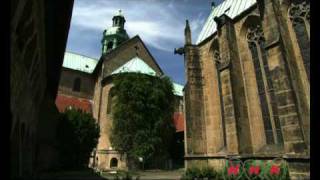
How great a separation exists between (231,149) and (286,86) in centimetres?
425

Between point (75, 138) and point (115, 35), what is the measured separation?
21.6 metres

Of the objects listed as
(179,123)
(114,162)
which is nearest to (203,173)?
(114,162)

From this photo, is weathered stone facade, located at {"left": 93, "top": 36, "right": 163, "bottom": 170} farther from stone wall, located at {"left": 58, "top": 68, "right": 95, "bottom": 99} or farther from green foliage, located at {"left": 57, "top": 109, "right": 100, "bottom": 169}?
stone wall, located at {"left": 58, "top": 68, "right": 95, "bottom": 99}

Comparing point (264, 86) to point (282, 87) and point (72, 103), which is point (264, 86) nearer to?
point (282, 87)

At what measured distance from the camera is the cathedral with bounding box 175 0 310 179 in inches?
418

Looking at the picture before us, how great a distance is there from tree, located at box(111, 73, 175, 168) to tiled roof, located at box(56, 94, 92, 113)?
9.18m

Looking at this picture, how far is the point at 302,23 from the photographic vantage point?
12227mm

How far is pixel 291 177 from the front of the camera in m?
9.91

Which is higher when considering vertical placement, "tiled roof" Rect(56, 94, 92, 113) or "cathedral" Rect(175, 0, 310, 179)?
"tiled roof" Rect(56, 94, 92, 113)

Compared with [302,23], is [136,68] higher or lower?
higher

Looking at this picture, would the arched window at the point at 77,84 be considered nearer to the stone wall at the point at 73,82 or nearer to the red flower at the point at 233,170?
the stone wall at the point at 73,82

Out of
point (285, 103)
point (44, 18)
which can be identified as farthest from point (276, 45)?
point (44, 18)

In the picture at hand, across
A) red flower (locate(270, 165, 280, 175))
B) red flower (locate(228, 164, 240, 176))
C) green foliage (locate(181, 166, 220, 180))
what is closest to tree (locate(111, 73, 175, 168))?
green foliage (locate(181, 166, 220, 180))

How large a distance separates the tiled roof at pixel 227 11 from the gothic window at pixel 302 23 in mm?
3341
